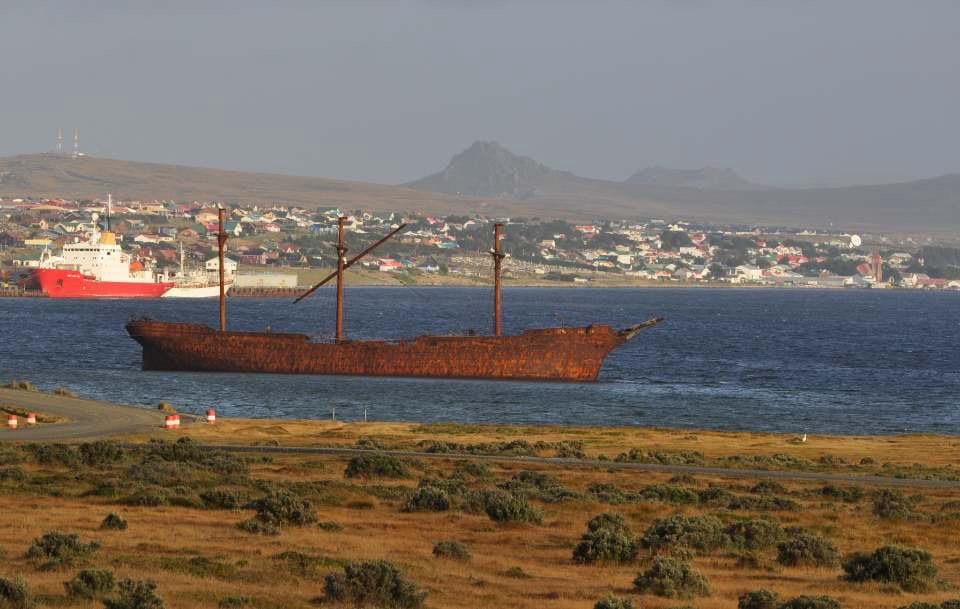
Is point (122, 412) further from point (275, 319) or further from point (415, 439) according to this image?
point (275, 319)

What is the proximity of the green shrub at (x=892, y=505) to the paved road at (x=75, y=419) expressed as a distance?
74.1 feet

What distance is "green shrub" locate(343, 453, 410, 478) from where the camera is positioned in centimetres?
3778

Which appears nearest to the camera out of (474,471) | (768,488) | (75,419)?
(768,488)

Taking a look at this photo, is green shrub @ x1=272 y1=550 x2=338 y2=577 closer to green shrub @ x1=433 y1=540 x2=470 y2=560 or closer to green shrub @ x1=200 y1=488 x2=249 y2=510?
green shrub @ x1=433 y1=540 x2=470 y2=560

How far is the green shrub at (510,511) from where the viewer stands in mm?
30672

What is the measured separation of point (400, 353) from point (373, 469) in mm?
47579

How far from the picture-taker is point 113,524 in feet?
92.4

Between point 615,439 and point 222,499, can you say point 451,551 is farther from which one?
point 615,439

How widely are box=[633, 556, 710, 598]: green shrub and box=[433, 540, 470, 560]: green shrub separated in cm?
362

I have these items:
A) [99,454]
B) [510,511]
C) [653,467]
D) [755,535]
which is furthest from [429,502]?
[99,454]

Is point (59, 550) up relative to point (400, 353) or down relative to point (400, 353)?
up

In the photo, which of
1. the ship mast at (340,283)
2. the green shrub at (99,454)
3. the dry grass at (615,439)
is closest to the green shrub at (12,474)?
the green shrub at (99,454)

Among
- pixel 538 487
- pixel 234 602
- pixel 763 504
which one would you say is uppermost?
pixel 234 602

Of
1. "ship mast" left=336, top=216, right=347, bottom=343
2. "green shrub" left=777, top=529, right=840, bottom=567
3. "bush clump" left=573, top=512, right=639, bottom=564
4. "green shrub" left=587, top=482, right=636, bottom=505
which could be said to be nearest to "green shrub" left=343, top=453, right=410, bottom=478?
"green shrub" left=587, top=482, right=636, bottom=505
